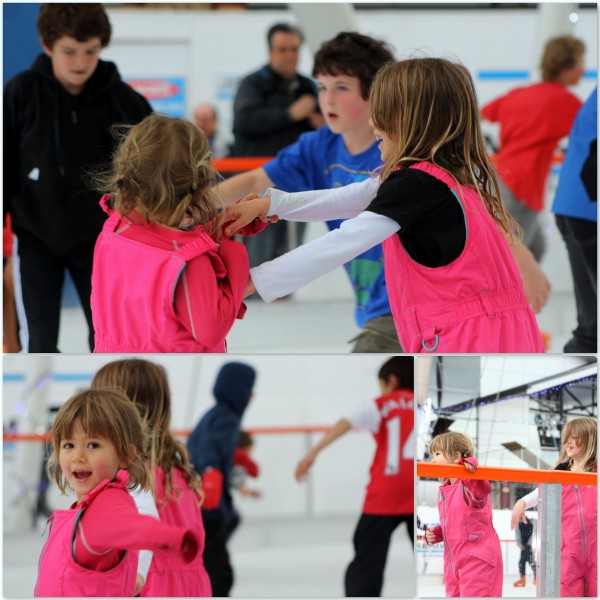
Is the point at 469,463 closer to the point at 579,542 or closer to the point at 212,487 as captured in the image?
the point at 579,542

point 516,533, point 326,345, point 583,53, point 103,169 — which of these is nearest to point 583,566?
point 516,533

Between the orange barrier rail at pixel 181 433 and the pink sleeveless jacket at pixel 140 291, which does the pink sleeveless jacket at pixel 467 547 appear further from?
the orange barrier rail at pixel 181 433

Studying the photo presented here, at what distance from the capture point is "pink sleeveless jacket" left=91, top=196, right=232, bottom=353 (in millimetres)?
1639

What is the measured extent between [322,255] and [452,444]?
41 centimetres

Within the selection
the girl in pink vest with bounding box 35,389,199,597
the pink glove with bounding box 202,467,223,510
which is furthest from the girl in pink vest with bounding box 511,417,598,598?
the pink glove with bounding box 202,467,223,510

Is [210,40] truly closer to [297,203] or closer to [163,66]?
[163,66]

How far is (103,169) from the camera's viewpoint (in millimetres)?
2041

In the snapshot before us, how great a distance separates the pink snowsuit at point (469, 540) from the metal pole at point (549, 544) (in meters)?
0.08

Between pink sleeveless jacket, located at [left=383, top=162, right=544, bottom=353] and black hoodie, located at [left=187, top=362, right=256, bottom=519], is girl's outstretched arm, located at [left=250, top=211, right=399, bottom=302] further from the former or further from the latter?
black hoodie, located at [left=187, top=362, right=256, bottom=519]

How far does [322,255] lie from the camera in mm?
1632

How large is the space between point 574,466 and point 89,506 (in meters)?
0.85

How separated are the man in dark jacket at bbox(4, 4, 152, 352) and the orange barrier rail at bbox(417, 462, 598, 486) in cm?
97

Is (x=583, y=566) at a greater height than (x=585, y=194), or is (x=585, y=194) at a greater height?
(x=585, y=194)

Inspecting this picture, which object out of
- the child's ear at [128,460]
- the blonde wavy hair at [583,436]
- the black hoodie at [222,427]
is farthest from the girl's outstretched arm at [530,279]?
→ the black hoodie at [222,427]
